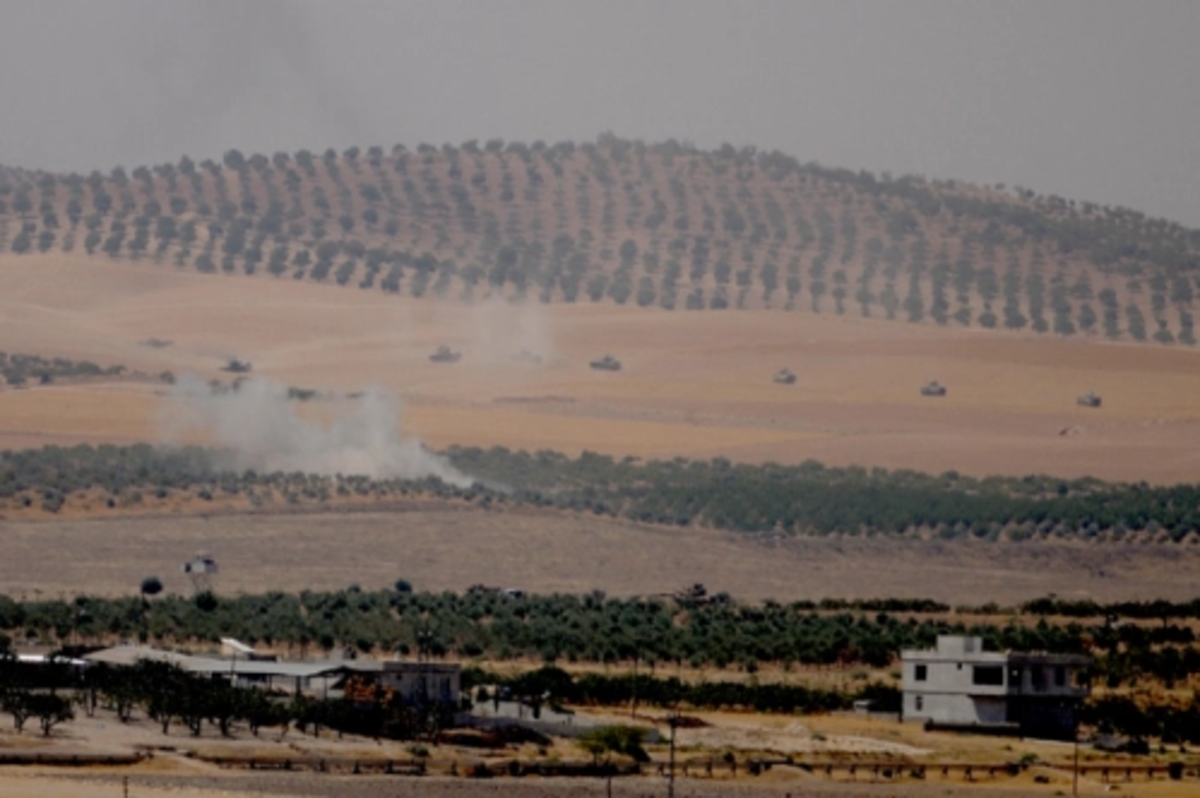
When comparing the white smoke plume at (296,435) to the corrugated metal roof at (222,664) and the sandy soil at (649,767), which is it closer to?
the corrugated metal roof at (222,664)

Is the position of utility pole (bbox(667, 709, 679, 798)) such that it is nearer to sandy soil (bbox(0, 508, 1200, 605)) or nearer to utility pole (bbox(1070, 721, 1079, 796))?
utility pole (bbox(1070, 721, 1079, 796))

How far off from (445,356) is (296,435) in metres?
53.9

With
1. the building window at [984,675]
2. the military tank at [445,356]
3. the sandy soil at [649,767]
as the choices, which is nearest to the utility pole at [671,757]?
the sandy soil at [649,767]

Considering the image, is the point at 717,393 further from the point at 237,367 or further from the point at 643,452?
the point at 643,452

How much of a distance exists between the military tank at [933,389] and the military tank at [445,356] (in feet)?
91.3

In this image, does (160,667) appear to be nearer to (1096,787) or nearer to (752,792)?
(752,792)

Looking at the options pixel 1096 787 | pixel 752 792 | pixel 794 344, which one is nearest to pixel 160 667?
pixel 752 792

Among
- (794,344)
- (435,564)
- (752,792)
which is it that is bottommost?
(752,792)

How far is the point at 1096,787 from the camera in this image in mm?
63344

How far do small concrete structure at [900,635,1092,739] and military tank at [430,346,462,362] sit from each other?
110m

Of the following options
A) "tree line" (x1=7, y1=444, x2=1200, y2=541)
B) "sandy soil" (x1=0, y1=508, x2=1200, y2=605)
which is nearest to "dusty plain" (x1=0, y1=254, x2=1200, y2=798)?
"sandy soil" (x1=0, y1=508, x2=1200, y2=605)

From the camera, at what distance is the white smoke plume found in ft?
420

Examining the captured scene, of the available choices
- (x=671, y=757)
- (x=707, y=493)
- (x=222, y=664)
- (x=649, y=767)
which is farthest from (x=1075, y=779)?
(x=707, y=493)

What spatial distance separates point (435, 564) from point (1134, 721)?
37929 mm
